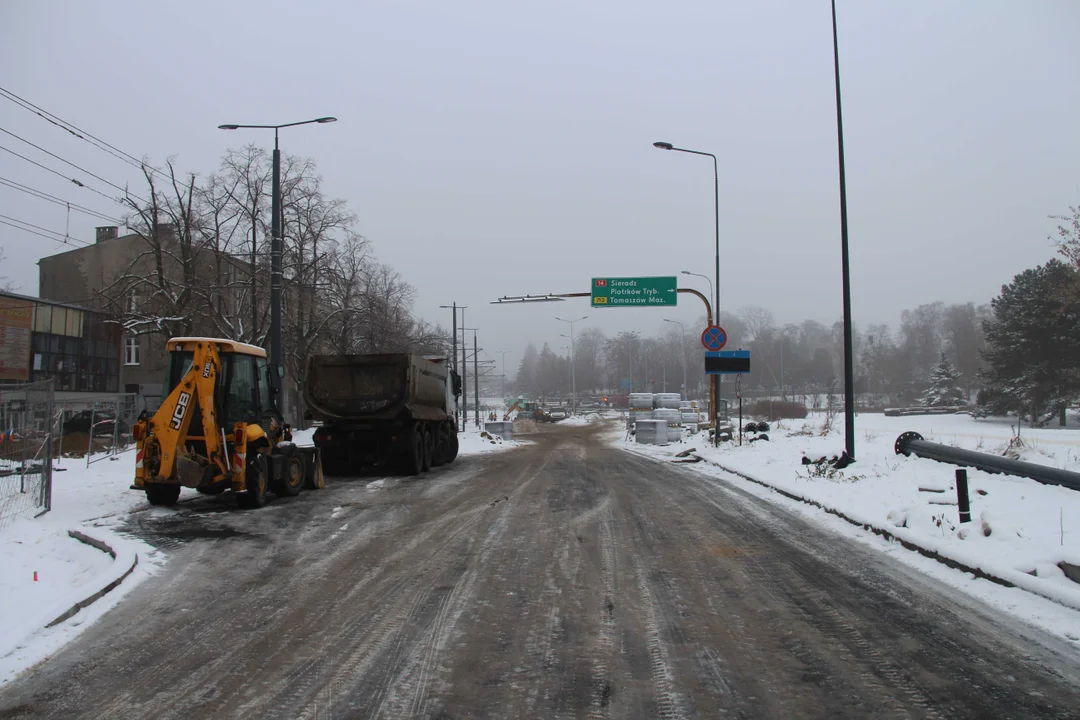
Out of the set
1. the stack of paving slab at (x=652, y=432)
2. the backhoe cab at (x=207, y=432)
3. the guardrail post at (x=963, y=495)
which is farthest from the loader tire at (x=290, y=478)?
the stack of paving slab at (x=652, y=432)

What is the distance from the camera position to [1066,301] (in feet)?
98.5

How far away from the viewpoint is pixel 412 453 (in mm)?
18484

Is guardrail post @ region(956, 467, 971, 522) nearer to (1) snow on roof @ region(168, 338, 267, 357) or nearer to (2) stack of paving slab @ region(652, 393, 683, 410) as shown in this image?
(1) snow on roof @ region(168, 338, 267, 357)

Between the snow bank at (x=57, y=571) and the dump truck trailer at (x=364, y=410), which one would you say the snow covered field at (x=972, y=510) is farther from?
the dump truck trailer at (x=364, y=410)

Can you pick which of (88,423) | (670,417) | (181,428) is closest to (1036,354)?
(670,417)

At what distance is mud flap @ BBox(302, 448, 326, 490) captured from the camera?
1484 centimetres

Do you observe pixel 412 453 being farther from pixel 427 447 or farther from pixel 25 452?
pixel 25 452

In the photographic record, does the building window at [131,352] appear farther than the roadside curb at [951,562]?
Yes

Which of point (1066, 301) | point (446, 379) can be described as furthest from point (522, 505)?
point (1066, 301)

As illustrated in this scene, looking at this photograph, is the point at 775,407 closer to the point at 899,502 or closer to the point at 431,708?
the point at 899,502

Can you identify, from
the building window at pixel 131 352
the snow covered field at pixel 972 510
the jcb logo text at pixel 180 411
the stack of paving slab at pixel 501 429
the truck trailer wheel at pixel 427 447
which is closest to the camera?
the snow covered field at pixel 972 510

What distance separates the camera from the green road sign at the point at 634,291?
28.8 m

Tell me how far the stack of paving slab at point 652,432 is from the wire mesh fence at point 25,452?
2697cm

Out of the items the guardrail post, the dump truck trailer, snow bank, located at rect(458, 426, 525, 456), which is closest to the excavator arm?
the dump truck trailer
